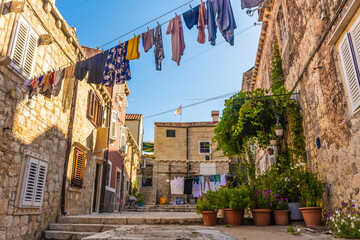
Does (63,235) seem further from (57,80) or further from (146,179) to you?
(146,179)

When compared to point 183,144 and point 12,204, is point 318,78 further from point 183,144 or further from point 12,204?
point 183,144

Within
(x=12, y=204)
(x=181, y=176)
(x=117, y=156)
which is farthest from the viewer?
(x=181, y=176)

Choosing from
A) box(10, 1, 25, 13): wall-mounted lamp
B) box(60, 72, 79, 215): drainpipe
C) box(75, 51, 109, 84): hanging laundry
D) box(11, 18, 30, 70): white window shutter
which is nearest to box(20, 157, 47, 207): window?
box(60, 72, 79, 215): drainpipe

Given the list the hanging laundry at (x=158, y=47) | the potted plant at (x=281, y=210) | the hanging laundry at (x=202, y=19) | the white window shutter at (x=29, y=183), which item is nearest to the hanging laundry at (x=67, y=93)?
the white window shutter at (x=29, y=183)

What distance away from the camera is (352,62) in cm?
431

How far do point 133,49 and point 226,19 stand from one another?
2.46 meters

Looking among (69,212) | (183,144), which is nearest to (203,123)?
(183,144)

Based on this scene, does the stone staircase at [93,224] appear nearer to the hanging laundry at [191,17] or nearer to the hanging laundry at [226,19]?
the hanging laundry at [226,19]

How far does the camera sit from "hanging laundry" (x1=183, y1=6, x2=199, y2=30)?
23.0ft

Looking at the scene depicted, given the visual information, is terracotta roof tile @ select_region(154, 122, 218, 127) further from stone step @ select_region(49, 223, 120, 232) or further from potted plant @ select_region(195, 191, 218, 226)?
potted plant @ select_region(195, 191, 218, 226)

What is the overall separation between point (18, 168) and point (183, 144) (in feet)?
Answer: 71.3

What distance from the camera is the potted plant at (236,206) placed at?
6.41m

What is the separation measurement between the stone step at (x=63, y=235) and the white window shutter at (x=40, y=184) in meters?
0.78

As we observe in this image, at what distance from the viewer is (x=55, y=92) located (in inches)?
280
